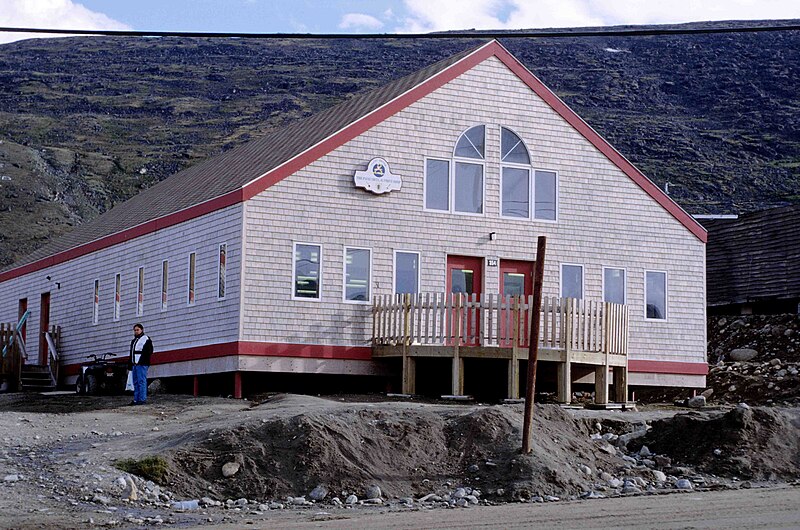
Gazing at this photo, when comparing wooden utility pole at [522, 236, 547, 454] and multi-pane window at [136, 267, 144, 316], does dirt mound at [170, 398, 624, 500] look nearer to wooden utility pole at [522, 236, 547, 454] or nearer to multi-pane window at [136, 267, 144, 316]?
wooden utility pole at [522, 236, 547, 454]

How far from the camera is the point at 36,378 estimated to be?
36.5m

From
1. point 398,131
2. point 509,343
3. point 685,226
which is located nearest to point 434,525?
point 509,343

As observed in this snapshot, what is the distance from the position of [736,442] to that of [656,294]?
1177 centimetres

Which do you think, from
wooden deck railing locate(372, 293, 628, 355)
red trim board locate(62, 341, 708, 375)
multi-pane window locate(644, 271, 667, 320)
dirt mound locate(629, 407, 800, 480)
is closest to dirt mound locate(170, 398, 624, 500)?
dirt mound locate(629, 407, 800, 480)

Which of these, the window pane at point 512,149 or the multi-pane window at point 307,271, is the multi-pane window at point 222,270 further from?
the window pane at point 512,149

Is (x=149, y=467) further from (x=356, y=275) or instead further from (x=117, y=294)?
(x=117, y=294)

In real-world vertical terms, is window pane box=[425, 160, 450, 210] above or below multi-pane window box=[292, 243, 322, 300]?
above

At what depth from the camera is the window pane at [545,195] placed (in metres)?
29.8

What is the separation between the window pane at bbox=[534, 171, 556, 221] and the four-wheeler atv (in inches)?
398

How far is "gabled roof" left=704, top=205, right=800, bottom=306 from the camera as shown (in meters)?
39.3

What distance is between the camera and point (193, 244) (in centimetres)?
2867

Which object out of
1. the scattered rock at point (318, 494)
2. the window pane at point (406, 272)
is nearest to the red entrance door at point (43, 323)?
the window pane at point (406, 272)

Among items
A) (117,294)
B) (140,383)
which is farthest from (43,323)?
(140,383)

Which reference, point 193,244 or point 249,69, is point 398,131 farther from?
point 249,69
